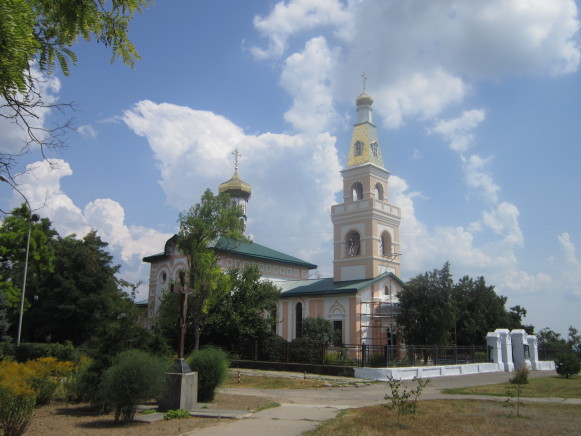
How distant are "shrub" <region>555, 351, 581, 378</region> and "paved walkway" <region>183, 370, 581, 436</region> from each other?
19.3 ft

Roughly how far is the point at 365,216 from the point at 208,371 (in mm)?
22121

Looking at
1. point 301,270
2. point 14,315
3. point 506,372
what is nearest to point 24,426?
point 506,372

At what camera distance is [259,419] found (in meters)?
9.35

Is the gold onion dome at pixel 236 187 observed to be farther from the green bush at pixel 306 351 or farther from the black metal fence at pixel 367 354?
the green bush at pixel 306 351

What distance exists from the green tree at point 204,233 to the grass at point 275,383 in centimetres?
760

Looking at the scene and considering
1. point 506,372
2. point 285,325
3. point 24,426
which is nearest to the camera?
point 24,426

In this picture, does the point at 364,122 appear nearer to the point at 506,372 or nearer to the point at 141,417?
the point at 506,372

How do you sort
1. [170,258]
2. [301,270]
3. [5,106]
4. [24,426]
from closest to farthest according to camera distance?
[5,106]
[24,426]
[170,258]
[301,270]

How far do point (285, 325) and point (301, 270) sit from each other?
8.37m

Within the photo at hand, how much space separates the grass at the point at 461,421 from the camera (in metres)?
8.21

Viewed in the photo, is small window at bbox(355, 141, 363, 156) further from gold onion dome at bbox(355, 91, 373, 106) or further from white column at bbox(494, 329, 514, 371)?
white column at bbox(494, 329, 514, 371)

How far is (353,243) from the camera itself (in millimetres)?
34062

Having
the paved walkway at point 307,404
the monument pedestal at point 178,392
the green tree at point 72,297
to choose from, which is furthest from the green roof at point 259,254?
the monument pedestal at point 178,392

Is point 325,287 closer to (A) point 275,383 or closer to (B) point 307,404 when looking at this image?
(A) point 275,383
